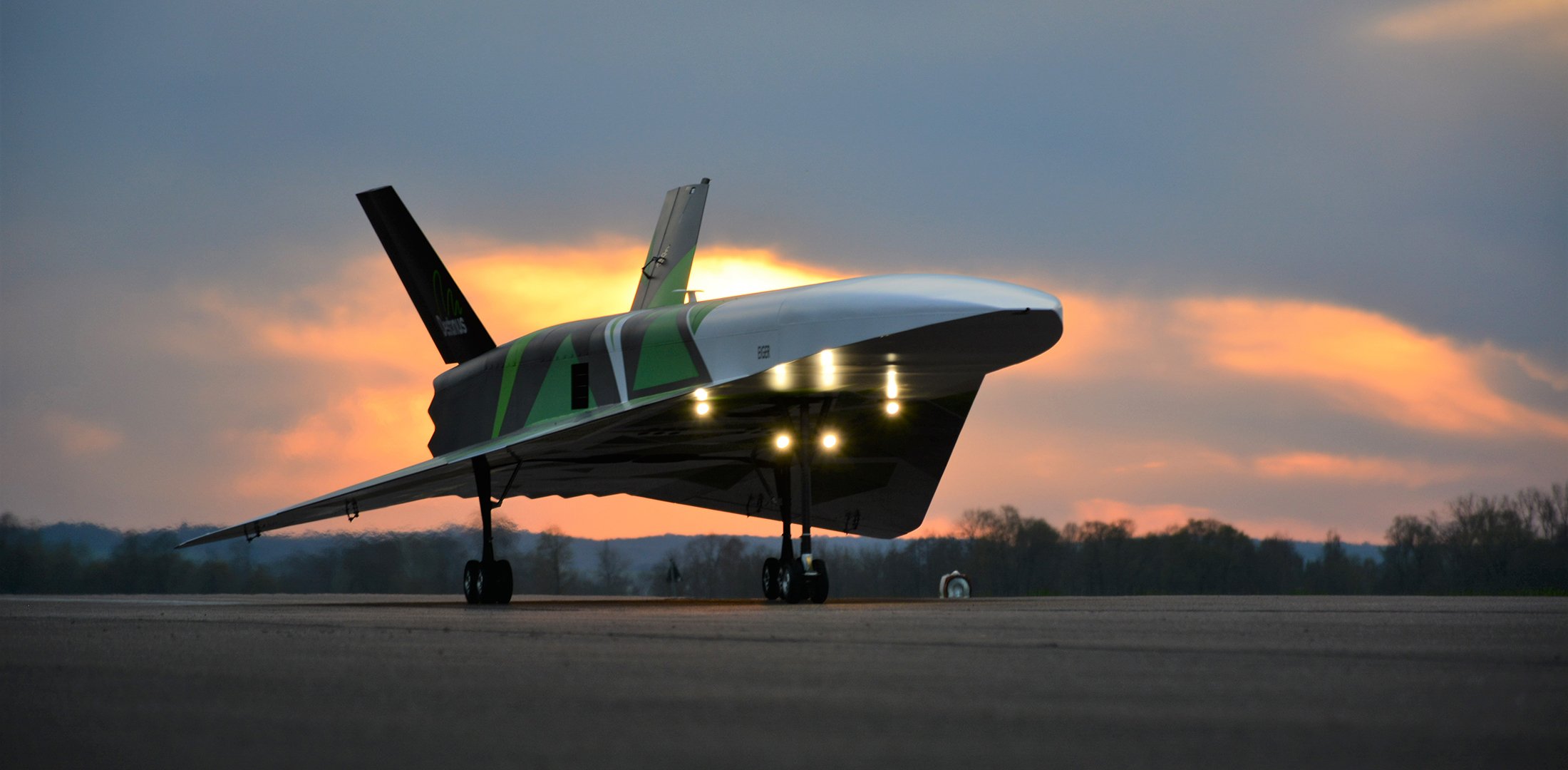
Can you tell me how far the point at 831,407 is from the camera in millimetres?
20562

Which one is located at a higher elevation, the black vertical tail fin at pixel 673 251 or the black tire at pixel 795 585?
the black vertical tail fin at pixel 673 251

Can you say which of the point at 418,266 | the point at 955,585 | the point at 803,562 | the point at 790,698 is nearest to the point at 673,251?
the point at 418,266

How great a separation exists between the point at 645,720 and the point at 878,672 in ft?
6.57

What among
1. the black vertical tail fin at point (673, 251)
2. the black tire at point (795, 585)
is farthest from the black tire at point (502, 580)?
the black vertical tail fin at point (673, 251)

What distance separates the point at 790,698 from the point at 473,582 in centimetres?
1678

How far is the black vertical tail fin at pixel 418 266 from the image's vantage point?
2627cm

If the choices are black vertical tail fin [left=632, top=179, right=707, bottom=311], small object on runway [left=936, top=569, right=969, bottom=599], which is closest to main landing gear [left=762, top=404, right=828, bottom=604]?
small object on runway [left=936, top=569, right=969, bottom=599]

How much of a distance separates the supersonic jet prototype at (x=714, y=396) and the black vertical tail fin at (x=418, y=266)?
4cm

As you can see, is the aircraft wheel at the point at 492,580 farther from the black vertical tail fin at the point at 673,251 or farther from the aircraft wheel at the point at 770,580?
the black vertical tail fin at the point at 673,251

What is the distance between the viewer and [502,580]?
21156mm

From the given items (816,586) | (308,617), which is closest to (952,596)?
(816,586)

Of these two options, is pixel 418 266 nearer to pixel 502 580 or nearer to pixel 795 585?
pixel 502 580

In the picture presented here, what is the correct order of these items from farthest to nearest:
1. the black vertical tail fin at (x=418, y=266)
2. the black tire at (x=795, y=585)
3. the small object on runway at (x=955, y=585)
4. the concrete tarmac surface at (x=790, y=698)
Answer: the black vertical tail fin at (x=418, y=266) < the small object on runway at (x=955, y=585) < the black tire at (x=795, y=585) < the concrete tarmac surface at (x=790, y=698)

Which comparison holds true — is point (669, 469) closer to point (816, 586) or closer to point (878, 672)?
point (816, 586)
